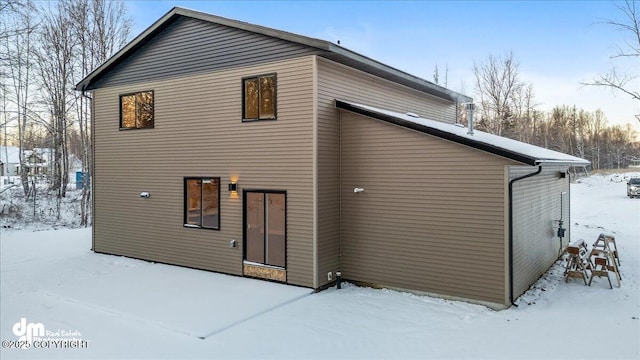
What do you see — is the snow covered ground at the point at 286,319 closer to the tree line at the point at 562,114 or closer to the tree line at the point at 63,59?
the tree line at the point at 562,114

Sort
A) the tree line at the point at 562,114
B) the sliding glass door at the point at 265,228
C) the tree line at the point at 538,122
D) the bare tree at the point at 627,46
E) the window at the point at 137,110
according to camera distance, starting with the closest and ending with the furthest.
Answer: the sliding glass door at the point at 265,228, the window at the point at 137,110, the bare tree at the point at 627,46, the tree line at the point at 562,114, the tree line at the point at 538,122

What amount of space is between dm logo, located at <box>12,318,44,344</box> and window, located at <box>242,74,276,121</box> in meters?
5.35

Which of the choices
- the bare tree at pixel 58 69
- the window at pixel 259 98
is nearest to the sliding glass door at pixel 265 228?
the window at pixel 259 98

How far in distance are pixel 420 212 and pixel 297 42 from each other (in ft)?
13.5

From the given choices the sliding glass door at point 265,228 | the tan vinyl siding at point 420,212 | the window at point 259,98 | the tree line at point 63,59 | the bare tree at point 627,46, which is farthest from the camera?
the tree line at point 63,59

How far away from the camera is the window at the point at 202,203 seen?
968cm

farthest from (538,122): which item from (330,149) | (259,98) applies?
(259,98)

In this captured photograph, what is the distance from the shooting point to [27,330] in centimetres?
638

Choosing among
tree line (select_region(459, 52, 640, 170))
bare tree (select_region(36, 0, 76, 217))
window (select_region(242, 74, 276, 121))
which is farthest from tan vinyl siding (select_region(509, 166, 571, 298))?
bare tree (select_region(36, 0, 76, 217))

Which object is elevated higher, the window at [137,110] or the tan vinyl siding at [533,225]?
the window at [137,110]

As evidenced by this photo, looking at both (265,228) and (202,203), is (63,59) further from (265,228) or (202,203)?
(265,228)

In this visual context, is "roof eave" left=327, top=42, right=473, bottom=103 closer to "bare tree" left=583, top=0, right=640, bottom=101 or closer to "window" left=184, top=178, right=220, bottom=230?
"window" left=184, top=178, right=220, bottom=230

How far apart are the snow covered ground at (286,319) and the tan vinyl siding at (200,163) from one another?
860mm

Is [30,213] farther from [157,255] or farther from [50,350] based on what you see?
[50,350]
